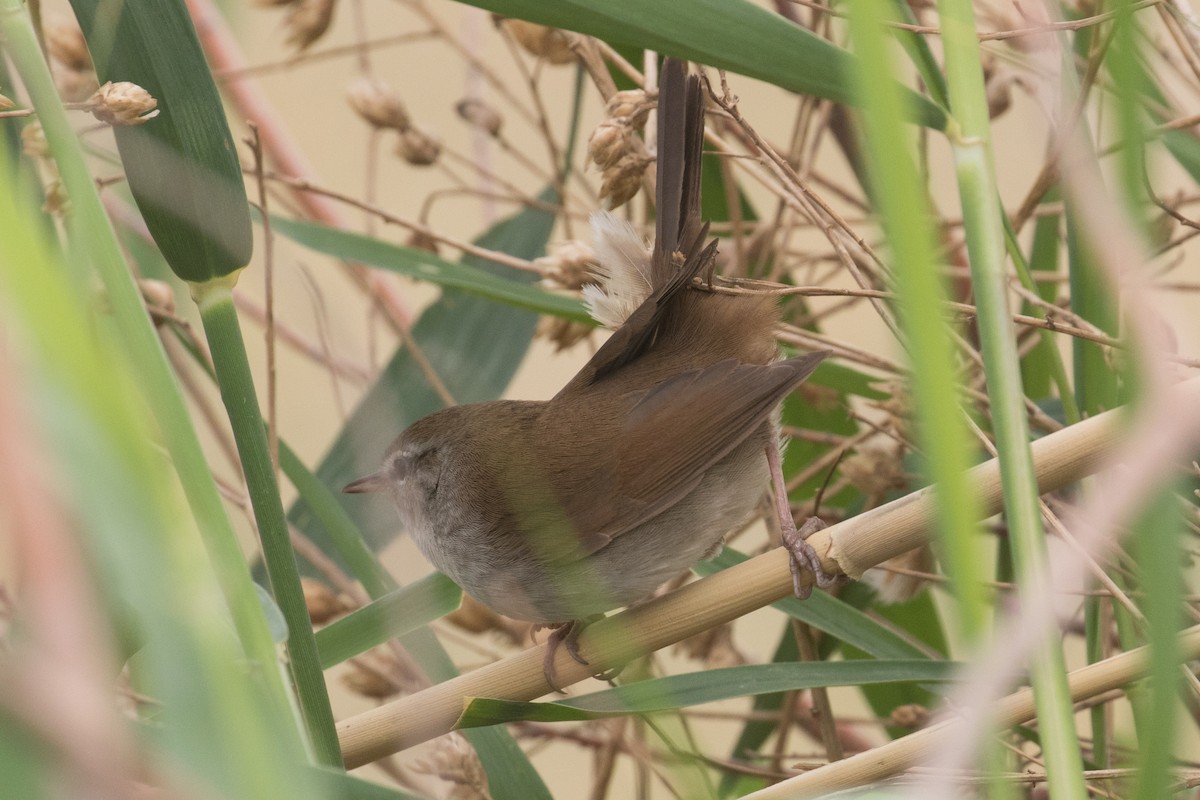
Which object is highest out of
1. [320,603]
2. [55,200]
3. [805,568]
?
[55,200]

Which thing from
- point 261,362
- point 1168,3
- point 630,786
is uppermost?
point 1168,3

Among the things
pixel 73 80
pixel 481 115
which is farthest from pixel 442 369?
pixel 73 80

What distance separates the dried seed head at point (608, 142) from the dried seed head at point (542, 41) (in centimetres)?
49

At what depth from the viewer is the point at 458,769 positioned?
57.1 inches

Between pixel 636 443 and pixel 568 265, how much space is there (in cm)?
30

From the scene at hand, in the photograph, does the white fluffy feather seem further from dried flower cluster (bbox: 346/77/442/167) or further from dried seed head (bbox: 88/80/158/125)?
dried seed head (bbox: 88/80/158/125)

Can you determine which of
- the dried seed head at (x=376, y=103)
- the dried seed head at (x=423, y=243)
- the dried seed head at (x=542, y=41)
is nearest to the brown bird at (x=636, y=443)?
the dried seed head at (x=542, y=41)

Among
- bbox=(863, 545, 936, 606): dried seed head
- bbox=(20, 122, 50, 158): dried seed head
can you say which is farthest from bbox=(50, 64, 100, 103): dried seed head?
bbox=(863, 545, 936, 606): dried seed head

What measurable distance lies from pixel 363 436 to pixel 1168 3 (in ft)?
4.65

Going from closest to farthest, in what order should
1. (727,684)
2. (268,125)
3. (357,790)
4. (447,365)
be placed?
(357,790), (727,684), (447,365), (268,125)

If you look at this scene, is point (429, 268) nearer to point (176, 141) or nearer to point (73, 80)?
point (176, 141)

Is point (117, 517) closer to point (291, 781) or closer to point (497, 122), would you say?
point (291, 781)

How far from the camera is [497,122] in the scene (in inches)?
93.4

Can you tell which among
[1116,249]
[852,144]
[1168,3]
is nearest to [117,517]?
[1116,249]
